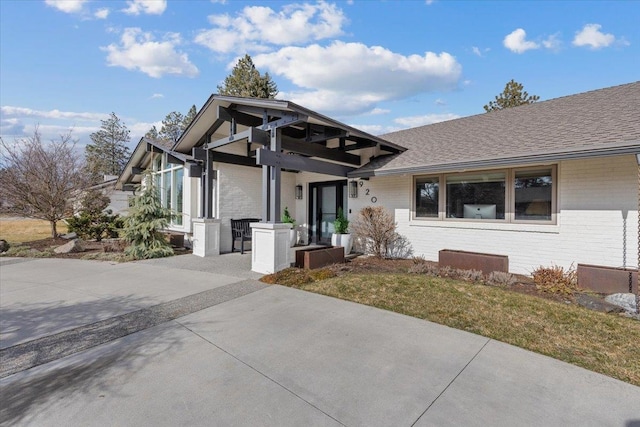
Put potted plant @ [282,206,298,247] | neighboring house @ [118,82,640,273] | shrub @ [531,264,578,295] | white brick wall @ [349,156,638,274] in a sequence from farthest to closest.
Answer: potted plant @ [282,206,298,247], neighboring house @ [118,82,640,273], white brick wall @ [349,156,638,274], shrub @ [531,264,578,295]

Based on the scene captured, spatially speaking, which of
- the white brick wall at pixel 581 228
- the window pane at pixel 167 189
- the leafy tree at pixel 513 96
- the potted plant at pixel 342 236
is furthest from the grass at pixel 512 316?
the leafy tree at pixel 513 96

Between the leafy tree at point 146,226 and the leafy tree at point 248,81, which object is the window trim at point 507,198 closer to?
the leafy tree at point 146,226

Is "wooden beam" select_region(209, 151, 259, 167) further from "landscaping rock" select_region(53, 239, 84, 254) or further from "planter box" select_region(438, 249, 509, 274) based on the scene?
"planter box" select_region(438, 249, 509, 274)

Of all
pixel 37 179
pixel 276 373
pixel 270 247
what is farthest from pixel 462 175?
pixel 37 179

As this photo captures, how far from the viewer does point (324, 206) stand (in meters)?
11.4

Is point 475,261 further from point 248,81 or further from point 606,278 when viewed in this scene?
point 248,81

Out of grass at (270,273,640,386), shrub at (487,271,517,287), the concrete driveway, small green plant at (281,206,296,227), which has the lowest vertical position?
the concrete driveway

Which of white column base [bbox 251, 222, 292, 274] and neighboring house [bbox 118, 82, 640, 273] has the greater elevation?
neighboring house [bbox 118, 82, 640, 273]

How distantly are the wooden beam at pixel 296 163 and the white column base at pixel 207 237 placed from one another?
3679 mm

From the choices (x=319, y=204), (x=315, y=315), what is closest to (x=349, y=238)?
(x=319, y=204)

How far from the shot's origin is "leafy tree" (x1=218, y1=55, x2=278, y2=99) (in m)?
24.5

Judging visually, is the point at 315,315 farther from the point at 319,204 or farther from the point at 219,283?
the point at 319,204

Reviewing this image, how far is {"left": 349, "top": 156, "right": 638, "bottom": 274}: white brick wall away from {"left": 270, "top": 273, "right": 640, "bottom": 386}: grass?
1.89 metres

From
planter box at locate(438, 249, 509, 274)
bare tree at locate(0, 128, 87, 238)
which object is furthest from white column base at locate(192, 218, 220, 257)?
bare tree at locate(0, 128, 87, 238)
